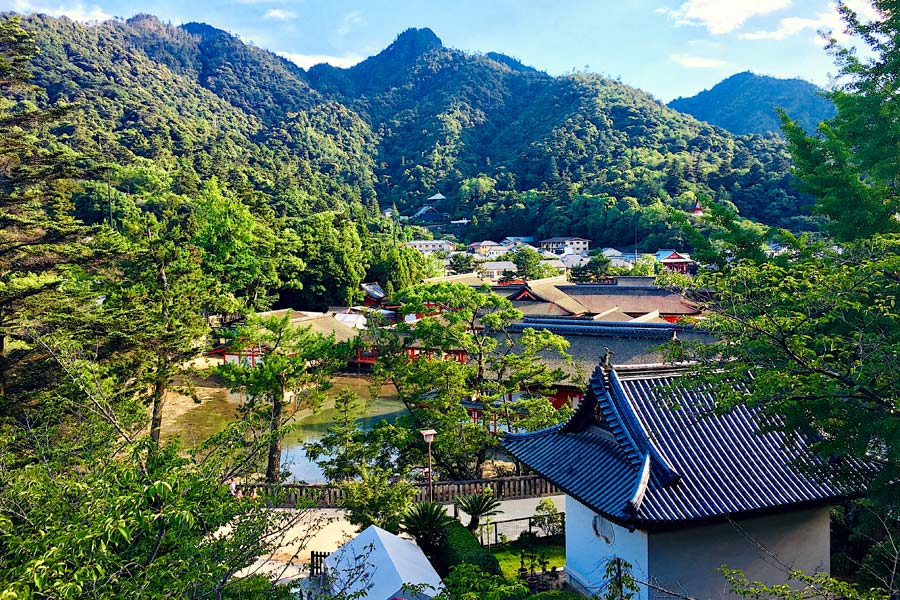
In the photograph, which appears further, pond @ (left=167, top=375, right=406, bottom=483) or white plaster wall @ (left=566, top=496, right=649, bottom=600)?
pond @ (left=167, top=375, right=406, bottom=483)

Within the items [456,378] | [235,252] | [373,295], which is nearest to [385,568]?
[456,378]

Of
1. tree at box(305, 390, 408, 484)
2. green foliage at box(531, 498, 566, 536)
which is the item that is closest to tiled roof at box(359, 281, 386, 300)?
tree at box(305, 390, 408, 484)

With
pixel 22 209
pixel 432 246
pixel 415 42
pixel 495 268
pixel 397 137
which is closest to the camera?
pixel 22 209

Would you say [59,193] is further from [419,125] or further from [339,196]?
[419,125]

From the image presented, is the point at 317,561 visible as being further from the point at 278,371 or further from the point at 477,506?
the point at 278,371

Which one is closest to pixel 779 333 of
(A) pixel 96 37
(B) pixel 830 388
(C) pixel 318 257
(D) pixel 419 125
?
(B) pixel 830 388

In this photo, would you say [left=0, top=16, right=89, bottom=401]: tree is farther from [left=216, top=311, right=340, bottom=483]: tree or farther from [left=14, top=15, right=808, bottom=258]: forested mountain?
[left=14, top=15, right=808, bottom=258]: forested mountain

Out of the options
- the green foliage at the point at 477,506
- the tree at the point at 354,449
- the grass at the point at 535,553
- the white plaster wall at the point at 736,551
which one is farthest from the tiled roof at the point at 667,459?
the tree at the point at 354,449
